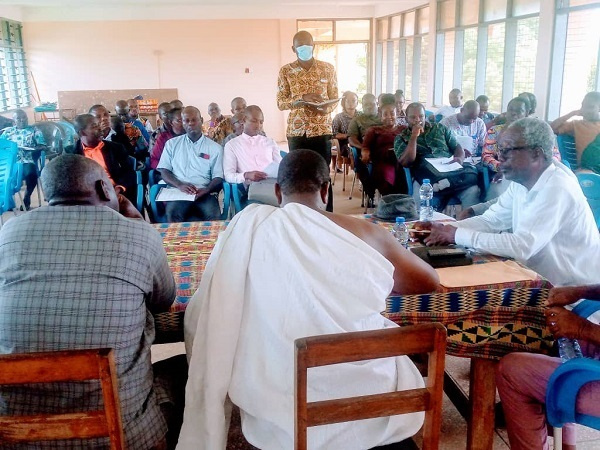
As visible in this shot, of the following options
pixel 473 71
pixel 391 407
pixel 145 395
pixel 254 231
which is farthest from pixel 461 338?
pixel 473 71

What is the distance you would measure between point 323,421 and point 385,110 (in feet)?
14.1

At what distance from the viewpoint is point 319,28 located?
43.9ft

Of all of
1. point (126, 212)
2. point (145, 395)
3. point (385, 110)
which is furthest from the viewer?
point (385, 110)

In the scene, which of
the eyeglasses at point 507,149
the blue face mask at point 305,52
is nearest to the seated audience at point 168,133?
the blue face mask at point 305,52

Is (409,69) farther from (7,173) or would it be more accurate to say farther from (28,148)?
(7,173)

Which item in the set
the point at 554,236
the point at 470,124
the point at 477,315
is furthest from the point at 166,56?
the point at 477,315

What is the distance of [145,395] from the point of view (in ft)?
5.25

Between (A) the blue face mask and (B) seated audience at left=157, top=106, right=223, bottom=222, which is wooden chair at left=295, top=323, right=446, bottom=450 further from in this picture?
(A) the blue face mask

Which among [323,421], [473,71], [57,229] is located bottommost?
[323,421]

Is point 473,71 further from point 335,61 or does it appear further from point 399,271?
point 399,271

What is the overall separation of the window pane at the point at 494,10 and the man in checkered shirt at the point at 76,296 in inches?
319

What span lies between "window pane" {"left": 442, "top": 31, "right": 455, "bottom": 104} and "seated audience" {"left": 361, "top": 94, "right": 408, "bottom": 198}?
5.33 meters

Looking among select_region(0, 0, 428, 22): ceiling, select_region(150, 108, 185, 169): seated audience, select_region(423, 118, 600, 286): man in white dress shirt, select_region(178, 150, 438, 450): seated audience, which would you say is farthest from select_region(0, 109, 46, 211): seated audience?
select_region(0, 0, 428, 22): ceiling

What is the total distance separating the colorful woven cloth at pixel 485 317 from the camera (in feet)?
6.09
